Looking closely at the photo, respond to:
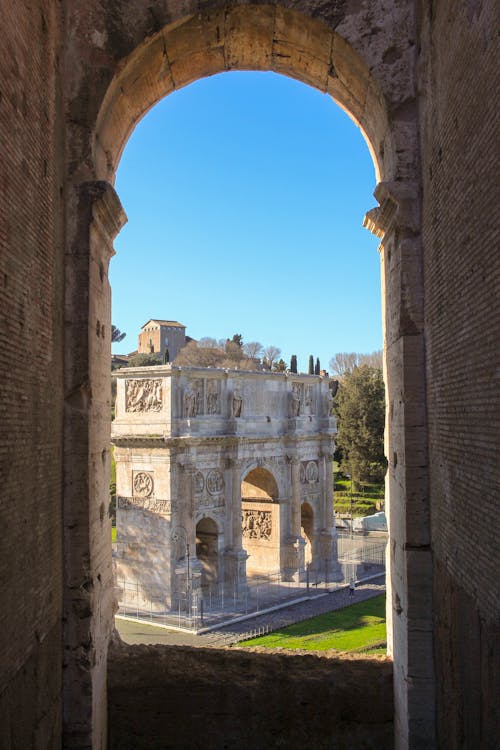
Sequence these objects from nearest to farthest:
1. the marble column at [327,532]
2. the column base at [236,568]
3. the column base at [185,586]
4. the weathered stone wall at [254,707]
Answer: the weathered stone wall at [254,707] < the column base at [185,586] < the column base at [236,568] < the marble column at [327,532]

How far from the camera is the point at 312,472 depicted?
27.8 meters

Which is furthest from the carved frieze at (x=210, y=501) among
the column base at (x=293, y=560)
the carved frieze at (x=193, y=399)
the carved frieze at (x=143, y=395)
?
the column base at (x=293, y=560)

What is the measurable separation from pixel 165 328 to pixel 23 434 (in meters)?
72.9

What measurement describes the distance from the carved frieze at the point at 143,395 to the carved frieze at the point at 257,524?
24.3 ft

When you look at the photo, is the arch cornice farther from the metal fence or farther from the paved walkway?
the metal fence

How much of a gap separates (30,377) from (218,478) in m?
19.1

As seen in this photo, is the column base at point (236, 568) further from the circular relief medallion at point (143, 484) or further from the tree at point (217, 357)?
the tree at point (217, 357)

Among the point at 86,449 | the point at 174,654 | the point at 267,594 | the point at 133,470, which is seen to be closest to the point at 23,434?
the point at 86,449

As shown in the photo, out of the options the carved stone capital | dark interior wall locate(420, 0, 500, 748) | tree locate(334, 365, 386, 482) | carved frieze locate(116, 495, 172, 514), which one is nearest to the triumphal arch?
carved frieze locate(116, 495, 172, 514)

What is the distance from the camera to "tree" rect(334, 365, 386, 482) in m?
36.2

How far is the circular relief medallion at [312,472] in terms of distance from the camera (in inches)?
1088

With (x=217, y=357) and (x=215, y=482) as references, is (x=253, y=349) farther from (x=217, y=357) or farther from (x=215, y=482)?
(x=215, y=482)

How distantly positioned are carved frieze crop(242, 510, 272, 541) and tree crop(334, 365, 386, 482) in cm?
1106

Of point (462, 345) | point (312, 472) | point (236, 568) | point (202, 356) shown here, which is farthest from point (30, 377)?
point (202, 356)
